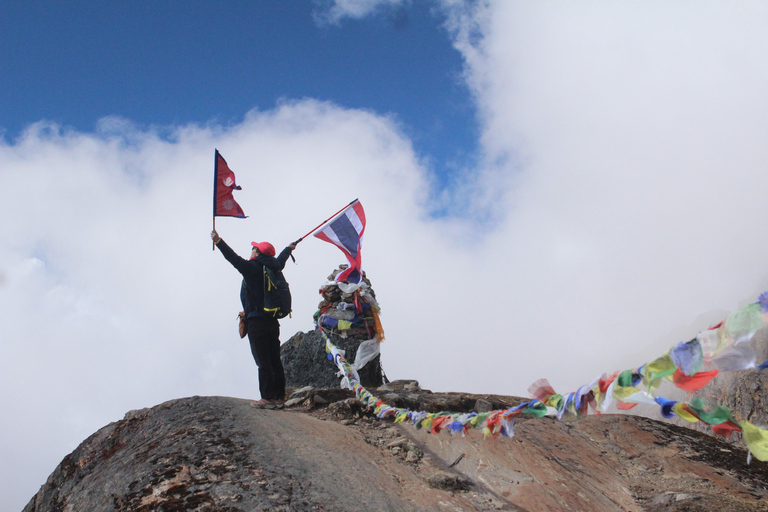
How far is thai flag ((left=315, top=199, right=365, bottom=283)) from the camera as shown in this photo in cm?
1158

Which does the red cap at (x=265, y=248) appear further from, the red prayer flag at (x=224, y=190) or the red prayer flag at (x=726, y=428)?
the red prayer flag at (x=726, y=428)

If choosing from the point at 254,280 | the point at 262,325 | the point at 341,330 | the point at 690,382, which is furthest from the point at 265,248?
the point at 690,382

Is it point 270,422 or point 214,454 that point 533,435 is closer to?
point 270,422

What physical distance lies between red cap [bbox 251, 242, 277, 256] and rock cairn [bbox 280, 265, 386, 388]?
4251 mm

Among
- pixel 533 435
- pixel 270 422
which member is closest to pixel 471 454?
pixel 533 435

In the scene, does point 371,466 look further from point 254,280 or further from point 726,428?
point 254,280

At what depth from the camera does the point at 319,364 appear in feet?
46.4

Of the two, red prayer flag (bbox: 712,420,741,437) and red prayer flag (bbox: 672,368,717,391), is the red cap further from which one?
red prayer flag (bbox: 712,420,741,437)

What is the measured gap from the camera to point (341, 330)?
13.4 meters

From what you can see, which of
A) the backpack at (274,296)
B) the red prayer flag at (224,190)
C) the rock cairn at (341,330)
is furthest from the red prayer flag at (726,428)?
the rock cairn at (341,330)

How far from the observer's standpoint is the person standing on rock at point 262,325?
27.9 feet

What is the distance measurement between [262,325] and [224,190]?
299cm

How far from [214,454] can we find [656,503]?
5.64 m

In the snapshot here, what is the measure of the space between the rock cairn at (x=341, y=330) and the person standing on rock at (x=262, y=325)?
4355 millimetres
